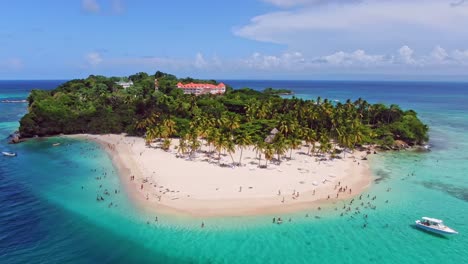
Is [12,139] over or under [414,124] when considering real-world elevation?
under

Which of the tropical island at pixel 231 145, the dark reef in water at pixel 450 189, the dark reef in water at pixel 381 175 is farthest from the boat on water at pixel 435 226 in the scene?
the dark reef in water at pixel 381 175

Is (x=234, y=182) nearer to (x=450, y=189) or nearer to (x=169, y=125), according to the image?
(x=169, y=125)

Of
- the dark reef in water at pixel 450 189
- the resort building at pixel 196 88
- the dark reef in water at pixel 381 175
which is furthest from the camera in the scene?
the resort building at pixel 196 88

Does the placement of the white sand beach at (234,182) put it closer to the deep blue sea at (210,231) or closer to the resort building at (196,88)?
the deep blue sea at (210,231)

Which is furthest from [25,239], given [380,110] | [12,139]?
[380,110]

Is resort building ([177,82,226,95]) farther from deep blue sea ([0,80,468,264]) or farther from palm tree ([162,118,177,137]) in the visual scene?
deep blue sea ([0,80,468,264])

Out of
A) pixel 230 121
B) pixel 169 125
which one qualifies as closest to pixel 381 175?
pixel 230 121

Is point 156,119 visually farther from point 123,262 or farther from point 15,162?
point 123,262
